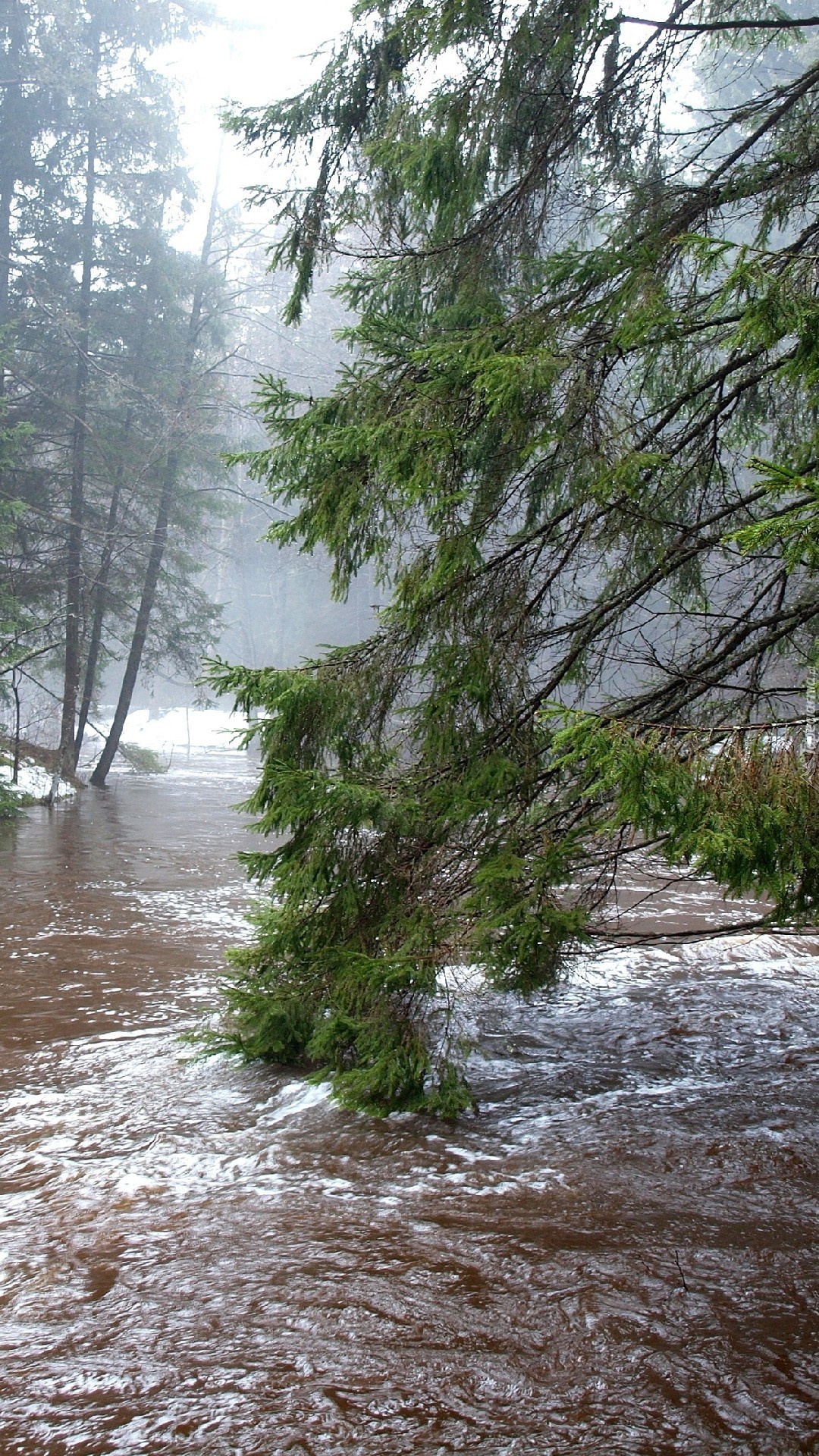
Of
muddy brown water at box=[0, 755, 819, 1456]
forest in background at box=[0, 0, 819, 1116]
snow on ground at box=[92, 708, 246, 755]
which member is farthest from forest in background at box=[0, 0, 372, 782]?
muddy brown water at box=[0, 755, 819, 1456]

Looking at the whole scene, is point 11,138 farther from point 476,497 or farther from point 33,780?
point 476,497

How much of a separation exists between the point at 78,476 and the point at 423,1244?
68.9 ft

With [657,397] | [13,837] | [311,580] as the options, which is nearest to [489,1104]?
[657,397]

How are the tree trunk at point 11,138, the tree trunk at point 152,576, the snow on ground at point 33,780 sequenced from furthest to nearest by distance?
the tree trunk at point 152,576 < the tree trunk at point 11,138 < the snow on ground at point 33,780

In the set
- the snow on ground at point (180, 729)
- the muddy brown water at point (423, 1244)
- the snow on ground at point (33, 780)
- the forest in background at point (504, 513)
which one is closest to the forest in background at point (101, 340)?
the snow on ground at point (33, 780)

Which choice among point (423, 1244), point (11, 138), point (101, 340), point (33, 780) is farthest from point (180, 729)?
point (423, 1244)

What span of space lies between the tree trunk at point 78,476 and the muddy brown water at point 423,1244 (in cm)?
1496

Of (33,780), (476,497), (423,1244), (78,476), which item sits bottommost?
(423,1244)

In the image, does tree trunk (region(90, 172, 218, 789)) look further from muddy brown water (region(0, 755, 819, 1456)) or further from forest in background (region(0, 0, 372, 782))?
muddy brown water (region(0, 755, 819, 1456))

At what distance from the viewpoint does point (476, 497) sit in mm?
5691

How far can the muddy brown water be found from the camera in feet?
9.41

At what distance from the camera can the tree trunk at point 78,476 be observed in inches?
836

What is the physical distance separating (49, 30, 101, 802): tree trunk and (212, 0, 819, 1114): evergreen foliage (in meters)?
15.7

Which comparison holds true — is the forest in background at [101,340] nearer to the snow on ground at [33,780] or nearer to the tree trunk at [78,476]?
the tree trunk at [78,476]
